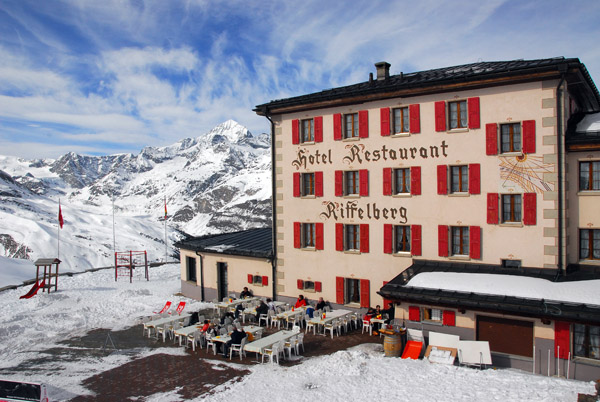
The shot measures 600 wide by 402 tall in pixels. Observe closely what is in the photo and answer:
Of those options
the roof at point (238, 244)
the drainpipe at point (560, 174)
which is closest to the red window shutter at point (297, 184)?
the roof at point (238, 244)

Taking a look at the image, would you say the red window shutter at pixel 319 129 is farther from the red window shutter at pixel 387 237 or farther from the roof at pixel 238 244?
the roof at pixel 238 244

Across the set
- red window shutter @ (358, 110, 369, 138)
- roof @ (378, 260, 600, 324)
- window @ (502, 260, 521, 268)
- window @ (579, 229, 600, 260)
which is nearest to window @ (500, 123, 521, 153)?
window @ (579, 229, 600, 260)

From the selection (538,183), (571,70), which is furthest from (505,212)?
(571,70)

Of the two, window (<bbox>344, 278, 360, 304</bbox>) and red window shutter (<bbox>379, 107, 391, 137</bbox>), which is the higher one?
red window shutter (<bbox>379, 107, 391, 137</bbox>)

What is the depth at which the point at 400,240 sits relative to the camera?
20203 mm

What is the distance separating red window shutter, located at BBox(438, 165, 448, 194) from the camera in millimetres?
18750

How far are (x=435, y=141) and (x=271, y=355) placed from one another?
35.8ft

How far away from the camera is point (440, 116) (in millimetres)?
18766

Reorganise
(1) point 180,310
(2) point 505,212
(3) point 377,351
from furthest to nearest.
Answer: (1) point 180,310
(2) point 505,212
(3) point 377,351

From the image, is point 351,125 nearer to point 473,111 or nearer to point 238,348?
point 473,111

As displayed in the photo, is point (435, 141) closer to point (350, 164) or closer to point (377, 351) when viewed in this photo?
point (350, 164)

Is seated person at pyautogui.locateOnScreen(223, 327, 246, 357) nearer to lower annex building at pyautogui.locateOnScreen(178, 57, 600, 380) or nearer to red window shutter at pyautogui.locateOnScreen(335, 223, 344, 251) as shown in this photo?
lower annex building at pyautogui.locateOnScreen(178, 57, 600, 380)

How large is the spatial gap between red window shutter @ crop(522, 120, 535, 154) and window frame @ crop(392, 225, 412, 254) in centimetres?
574

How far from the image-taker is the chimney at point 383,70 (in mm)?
22266
